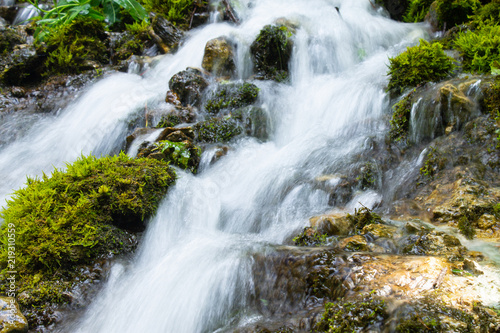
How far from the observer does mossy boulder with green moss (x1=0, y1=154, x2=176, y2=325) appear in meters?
3.19

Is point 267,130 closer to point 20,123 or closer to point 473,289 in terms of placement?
point 473,289

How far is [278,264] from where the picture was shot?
279cm

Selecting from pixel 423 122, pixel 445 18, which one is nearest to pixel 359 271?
pixel 423 122

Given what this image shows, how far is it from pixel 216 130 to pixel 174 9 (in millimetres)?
5936

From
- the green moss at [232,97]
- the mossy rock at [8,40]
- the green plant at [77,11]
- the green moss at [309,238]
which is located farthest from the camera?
the mossy rock at [8,40]

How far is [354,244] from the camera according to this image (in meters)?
2.87

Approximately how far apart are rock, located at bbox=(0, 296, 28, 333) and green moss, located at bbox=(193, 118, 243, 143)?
11.8 feet

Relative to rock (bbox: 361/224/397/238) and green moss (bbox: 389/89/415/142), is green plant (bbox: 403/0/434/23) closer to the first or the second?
green moss (bbox: 389/89/415/142)

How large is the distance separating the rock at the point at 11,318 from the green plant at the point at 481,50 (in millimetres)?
5971

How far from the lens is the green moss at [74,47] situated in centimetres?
820

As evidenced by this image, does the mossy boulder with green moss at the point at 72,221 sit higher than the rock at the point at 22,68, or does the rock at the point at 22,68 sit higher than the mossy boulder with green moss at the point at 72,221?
the rock at the point at 22,68

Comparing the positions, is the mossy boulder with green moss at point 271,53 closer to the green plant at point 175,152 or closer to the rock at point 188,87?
the rock at point 188,87

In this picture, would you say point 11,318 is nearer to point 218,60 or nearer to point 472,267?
point 472,267

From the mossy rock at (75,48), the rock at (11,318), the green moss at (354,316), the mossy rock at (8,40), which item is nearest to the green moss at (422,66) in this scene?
the green moss at (354,316)
